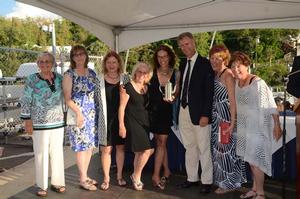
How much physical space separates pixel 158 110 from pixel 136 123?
0.30m

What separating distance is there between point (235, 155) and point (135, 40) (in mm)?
3128

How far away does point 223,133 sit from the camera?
4219mm

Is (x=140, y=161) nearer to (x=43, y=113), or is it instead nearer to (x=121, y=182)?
(x=121, y=182)

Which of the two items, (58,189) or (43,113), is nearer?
(43,113)

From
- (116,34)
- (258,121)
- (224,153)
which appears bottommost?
(224,153)

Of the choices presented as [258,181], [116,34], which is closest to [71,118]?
[258,181]

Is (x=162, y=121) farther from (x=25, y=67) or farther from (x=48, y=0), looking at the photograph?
(x=25, y=67)

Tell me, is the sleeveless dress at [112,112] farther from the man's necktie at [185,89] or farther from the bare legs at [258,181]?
the bare legs at [258,181]

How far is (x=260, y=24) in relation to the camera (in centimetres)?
634

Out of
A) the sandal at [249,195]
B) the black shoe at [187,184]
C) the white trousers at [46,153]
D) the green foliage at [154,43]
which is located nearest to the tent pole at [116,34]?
the white trousers at [46,153]

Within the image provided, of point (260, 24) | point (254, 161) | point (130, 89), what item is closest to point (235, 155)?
point (254, 161)

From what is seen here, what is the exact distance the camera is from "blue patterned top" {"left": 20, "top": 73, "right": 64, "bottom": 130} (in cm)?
426

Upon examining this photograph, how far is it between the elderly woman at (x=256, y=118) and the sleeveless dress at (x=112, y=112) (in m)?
1.37

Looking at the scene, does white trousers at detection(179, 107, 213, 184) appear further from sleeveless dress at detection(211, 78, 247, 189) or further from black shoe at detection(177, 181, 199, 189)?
black shoe at detection(177, 181, 199, 189)
